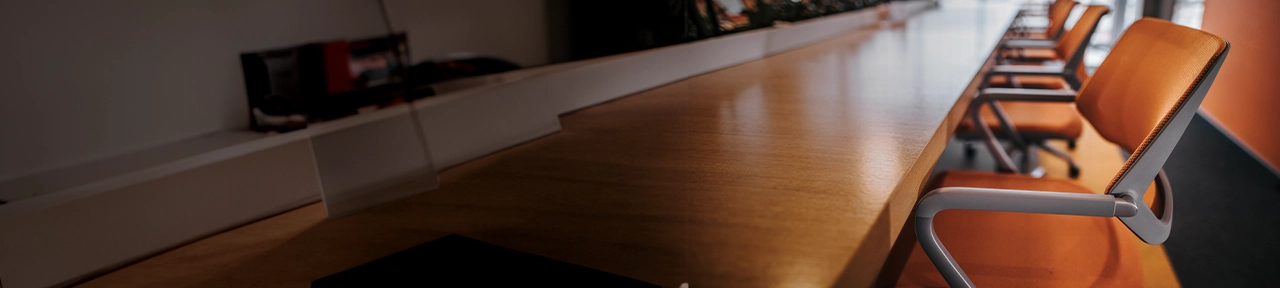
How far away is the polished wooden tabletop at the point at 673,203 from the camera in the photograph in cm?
39

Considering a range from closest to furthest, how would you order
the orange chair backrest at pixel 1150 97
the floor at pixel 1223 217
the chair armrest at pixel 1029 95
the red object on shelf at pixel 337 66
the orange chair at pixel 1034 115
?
the red object on shelf at pixel 337 66, the orange chair backrest at pixel 1150 97, the chair armrest at pixel 1029 95, the floor at pixel 1223 217, the orange chair at pixel 1034 115

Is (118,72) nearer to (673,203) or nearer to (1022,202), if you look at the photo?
(673,203)

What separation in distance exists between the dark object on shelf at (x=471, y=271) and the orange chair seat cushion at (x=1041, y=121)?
141cm

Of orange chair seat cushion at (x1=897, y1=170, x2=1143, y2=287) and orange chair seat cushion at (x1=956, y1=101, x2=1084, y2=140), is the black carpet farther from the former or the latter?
orange chair seat cushion at (x1=897, y1=170, x2=1143, y2=287)

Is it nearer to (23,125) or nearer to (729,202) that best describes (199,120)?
(23,125)

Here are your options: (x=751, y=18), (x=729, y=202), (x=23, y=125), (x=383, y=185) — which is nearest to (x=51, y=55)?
(x=23, y=125)

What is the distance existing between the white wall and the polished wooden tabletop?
10cm

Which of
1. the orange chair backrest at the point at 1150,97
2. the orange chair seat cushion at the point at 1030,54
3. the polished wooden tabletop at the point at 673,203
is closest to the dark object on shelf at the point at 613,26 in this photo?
the polished wooden tabletop at the point at 673,203

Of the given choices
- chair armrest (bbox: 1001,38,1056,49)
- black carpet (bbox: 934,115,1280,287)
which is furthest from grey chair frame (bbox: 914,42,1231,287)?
chair armrest (bbox: 1001,38,1056,49)

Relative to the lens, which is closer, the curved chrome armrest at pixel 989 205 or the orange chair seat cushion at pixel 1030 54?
the curved chrome armrest at pixel 989 205

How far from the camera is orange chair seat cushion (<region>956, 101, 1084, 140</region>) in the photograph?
1.58 metres

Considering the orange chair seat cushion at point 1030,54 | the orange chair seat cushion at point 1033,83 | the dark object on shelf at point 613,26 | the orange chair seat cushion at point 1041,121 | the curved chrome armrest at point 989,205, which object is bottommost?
the orange chair seat cushion at point 1030,54

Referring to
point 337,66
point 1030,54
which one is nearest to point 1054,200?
point 337,66

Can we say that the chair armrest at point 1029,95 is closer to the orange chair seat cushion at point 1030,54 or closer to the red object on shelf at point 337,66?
the red object on shelf at point 337,66
